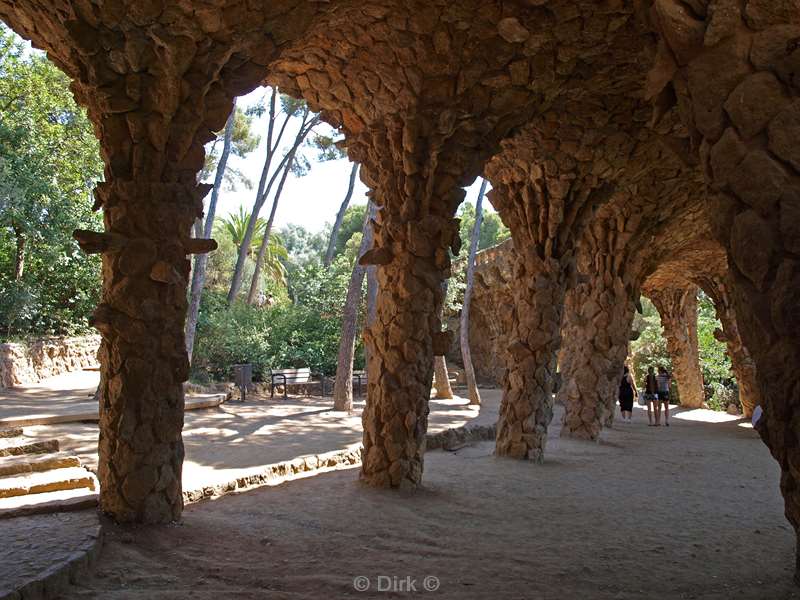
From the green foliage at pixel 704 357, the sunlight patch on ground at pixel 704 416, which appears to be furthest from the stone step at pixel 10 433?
the green foliage at pixel 704 357

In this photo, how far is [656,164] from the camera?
7.89 metres

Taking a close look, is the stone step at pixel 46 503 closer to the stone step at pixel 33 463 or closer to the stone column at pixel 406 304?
the stone step at pixel 33 463

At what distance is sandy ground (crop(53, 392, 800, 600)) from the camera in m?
3.02

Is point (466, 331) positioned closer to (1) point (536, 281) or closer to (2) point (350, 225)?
(1) point (536, 281)

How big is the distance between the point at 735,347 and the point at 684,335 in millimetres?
3244

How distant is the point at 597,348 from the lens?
9250 mm

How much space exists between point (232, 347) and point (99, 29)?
1211 centimetres

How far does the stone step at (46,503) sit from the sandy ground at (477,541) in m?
0.38

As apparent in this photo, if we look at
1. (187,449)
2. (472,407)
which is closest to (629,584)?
(187,449)

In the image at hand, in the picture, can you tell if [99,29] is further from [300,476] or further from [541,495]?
[541,495]

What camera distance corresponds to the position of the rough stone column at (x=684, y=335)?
17.2 metres

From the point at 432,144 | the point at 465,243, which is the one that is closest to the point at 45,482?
the point at 432,144

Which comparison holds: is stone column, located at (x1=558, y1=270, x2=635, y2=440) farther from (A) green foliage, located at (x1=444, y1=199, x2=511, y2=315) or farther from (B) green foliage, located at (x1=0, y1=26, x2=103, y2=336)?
(B) green foliage, located at (x1=0, y1=26, x2=103, y2=336)

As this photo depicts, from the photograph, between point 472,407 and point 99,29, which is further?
point 472,407
